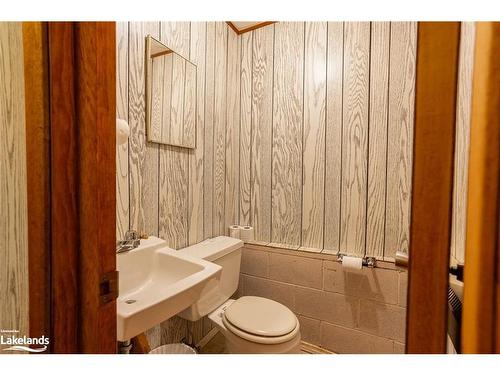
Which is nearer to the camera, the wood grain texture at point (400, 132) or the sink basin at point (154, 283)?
the sink basin at point (154, 283)

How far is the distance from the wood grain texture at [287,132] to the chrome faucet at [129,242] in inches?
37.0

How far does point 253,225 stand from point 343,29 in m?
1.41

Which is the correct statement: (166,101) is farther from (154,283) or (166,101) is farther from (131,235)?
(154,283)

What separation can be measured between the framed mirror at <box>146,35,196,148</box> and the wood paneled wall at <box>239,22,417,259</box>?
49 cm

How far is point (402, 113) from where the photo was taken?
4.78 ft

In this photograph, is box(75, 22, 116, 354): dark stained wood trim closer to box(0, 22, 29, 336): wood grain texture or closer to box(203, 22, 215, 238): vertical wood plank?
box(0, 22, 29, 336): wood grain texture

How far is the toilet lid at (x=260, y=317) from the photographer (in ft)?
3.85

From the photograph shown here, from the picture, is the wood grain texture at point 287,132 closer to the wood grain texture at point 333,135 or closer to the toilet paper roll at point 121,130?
the wood grain texture at point 333,135

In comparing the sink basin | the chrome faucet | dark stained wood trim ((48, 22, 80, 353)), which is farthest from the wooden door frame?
the chrome faucet

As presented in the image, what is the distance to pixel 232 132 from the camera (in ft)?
6.24

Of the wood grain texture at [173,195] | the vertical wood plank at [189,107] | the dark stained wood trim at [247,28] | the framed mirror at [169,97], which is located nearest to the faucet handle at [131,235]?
the wood grain texture at [173,195]

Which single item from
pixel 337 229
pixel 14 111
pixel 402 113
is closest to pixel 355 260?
pixel 337 229

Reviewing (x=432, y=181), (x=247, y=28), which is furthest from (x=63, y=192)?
(x=247, y=28)
